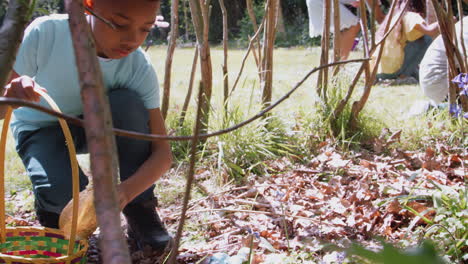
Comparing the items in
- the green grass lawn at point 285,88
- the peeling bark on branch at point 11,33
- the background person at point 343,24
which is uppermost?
the background person at point 343,24

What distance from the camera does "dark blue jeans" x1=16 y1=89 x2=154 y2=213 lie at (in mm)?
1565

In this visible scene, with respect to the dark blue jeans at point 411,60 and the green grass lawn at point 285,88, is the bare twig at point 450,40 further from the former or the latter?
the dark blue jeans at point 411,60

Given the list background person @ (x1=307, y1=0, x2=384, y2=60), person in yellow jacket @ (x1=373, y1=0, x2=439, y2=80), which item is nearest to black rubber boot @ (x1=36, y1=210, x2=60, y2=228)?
person in yellow jacket @ (x1=373, y1=0, x2=439, y2=80)

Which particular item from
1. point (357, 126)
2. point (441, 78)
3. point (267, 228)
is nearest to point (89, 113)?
point (267, 228)

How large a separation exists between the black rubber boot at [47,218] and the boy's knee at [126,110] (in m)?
0.38

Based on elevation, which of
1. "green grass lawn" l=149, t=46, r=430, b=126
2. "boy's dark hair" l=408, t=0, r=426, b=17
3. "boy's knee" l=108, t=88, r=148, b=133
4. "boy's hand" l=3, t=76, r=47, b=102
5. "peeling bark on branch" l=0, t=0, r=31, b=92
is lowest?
"green grass lawn" l=149, t=46, r=430, b=126

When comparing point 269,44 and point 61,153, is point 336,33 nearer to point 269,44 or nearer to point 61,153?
point 269,44

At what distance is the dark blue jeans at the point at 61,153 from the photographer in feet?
5.14

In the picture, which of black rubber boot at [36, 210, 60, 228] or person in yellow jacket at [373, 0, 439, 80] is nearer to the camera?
black rubber boot at [36, 210, 60, 228]

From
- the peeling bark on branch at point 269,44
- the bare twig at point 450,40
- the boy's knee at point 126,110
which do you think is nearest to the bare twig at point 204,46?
the peeling bark on branch at point 269,44

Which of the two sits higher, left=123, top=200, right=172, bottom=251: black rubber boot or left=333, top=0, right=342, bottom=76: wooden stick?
left=333, top=0, right=342, bottom=76: wooden stick

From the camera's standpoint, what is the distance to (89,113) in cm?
32

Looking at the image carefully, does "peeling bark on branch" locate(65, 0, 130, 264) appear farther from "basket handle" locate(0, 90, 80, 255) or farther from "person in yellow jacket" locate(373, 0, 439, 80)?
"person in yellow jacket" locate(373, 0, 439, 80)

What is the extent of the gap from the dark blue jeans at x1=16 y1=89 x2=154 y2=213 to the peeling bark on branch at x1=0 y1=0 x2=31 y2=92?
113 centimetres
